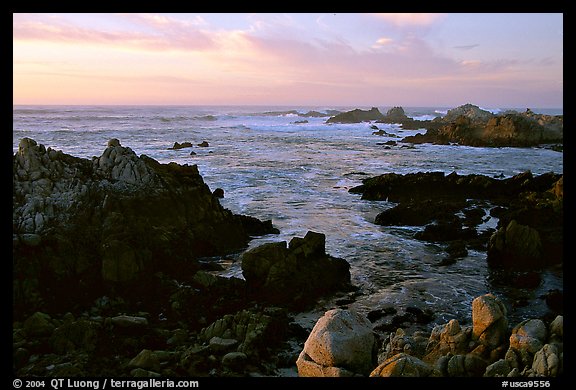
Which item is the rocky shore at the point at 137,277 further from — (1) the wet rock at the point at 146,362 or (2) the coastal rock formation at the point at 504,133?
(2) the coastal rock formation at the point at 504,133

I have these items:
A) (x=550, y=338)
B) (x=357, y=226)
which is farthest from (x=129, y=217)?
(x=550, y=338)

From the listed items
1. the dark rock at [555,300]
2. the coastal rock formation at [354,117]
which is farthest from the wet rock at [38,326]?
the coastal rock formation at [354,117]

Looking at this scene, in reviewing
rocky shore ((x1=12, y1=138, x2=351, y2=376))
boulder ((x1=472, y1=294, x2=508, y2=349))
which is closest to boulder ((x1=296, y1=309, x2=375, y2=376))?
rocky shore ((x1=12, y1=138, x2=351, y2=376))

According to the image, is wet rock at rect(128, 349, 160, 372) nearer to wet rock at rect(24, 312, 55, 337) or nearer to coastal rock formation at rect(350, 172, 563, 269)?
wet rock at rect(24, 312, 55, 337)

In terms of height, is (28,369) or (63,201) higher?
(63,201)

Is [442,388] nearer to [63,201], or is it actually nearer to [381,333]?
[381,333]

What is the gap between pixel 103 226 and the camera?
1262cm

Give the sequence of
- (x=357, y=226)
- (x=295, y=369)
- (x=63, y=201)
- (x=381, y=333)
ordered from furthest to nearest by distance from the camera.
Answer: (x=357, y=226) < (x=63, y=201) < (x=381, y=333) < (x=295, y=369)

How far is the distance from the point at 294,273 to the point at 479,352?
5.33 m

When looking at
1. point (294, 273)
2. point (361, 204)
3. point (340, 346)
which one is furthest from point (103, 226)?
point (361, 204)

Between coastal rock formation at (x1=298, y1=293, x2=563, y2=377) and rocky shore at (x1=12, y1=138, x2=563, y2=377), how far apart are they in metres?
0.02

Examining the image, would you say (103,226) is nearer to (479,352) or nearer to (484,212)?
(479,352)
